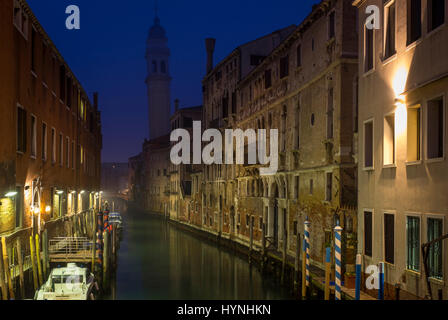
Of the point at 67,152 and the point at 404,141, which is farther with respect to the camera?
the point at 67,152

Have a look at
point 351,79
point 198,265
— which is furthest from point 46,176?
point 351,79

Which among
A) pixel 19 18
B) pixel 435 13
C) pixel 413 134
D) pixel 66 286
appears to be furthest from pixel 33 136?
pixel 435 13

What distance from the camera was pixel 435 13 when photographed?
34.1ft

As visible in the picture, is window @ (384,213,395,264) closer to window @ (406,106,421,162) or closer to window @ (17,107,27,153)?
window @ (406,106,421,162)

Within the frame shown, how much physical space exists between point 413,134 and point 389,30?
2.86m

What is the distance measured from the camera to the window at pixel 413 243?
10.9m

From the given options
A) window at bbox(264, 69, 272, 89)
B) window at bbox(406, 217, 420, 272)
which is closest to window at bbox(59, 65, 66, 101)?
window at bbox(264, 69, 272, 89)

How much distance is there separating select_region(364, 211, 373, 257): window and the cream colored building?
3cm

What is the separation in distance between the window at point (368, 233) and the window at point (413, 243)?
6.90 feet

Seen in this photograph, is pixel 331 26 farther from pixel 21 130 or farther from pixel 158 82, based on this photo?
pixel 158 82

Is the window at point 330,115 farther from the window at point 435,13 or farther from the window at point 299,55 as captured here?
the window at point 435,13

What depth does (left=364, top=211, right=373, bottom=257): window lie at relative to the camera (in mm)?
13432

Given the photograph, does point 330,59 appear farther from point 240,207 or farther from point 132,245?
point 132,245
